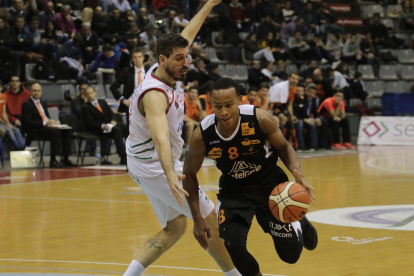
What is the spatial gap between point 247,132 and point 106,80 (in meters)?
14.5

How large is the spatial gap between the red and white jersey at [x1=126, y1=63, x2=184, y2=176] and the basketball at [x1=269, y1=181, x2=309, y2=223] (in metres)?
0.80

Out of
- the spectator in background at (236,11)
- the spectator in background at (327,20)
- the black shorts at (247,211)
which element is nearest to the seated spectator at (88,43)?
the spectator in background at (236,11)

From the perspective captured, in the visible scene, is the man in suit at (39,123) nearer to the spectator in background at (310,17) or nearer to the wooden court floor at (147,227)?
the wooden court floor at (147,227)

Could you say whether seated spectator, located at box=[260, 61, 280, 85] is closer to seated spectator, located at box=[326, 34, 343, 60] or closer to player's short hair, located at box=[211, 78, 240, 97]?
seated spectator, located at box=[326, 34, 343, 60]

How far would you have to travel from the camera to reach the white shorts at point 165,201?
542cm

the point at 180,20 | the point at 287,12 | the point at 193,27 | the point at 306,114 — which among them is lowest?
the point at 306,114

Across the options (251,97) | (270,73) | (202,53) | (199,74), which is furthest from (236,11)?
(251,97)

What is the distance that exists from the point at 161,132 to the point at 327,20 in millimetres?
23620

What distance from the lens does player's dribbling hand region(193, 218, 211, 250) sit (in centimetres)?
517

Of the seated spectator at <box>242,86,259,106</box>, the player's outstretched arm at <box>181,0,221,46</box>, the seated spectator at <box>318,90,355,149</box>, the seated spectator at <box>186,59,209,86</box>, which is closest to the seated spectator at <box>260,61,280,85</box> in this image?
the seated spectator at <box>318,90,355,149</box>

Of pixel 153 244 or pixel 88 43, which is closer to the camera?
pixel 153 244

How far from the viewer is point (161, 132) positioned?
507 centimetres

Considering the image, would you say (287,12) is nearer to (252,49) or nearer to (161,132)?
(252,49)

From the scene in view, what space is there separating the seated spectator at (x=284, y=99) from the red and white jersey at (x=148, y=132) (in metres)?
13.6
